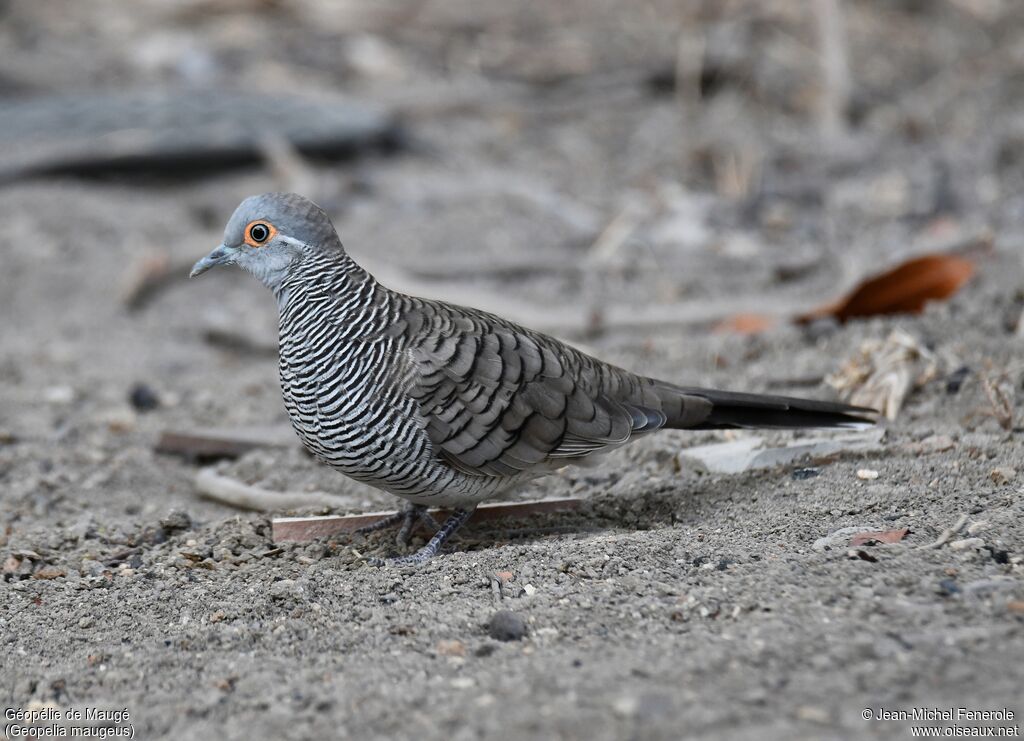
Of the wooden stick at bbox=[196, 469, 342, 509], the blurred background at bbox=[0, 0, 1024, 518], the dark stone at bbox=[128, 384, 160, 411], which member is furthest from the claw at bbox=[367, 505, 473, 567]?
the dark stone at bbox=[128, 384, 160, 411]

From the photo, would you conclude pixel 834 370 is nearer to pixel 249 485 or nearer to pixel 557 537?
pixel 557 537

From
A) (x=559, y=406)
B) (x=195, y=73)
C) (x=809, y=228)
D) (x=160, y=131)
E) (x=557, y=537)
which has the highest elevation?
(x=195, y=73)

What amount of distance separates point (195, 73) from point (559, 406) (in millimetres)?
9100

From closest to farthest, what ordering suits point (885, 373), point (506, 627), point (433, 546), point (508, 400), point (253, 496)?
1. point (506, 627)
2. point (508, 400)
3. point (433, 546)
4. point (253, 496)
5. point (885, 373)

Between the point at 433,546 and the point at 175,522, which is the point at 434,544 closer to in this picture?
the point at 433,546

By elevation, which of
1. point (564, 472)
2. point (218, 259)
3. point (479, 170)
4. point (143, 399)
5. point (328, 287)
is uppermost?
point (479, 170)

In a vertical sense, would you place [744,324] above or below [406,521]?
above

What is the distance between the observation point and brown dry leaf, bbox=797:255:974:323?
6.42 meters

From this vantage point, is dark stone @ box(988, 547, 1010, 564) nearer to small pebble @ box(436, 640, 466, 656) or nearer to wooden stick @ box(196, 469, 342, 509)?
small pebble @ box(436, 640, 466, 656)

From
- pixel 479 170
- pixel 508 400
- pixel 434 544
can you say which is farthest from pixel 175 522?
pixel 479 170

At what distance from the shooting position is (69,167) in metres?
9.93

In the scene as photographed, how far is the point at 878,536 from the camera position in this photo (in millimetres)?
3773

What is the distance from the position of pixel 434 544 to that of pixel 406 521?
32 cm

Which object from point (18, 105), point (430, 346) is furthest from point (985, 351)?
point (18, 105)
